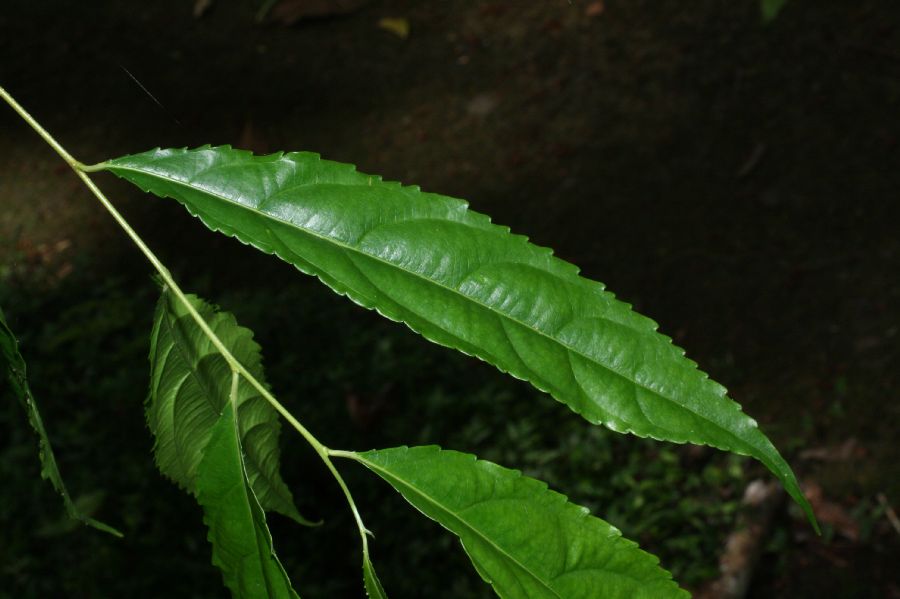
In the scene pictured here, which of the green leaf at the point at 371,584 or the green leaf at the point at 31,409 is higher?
the green leaf at the point at 31,409

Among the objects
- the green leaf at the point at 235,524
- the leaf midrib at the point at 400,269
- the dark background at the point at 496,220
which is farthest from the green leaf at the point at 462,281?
the dark background at the point at 496,220

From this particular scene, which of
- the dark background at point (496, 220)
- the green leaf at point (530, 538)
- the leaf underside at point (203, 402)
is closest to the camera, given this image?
the green leaf at point (530, 538)

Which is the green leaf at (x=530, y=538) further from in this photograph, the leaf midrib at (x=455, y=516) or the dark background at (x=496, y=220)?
the dark background at (x=496, y=220)

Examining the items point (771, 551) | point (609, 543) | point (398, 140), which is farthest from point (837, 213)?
point (609, 543)

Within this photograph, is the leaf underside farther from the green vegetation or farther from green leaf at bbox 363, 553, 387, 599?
green leaf at bbox 363, 553, 387, 599

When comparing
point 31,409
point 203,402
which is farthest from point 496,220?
point 31,409

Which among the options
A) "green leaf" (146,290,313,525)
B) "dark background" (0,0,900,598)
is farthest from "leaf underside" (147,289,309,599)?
"dark background" (0,0,900,598)

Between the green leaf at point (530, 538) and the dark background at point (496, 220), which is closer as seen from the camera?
the green leaf at point (530, 538)

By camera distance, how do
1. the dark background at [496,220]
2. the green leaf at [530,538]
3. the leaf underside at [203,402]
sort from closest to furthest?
the green leaf at [530,538] → the leaf underside at [203,402] → the dark background at [496,220]
